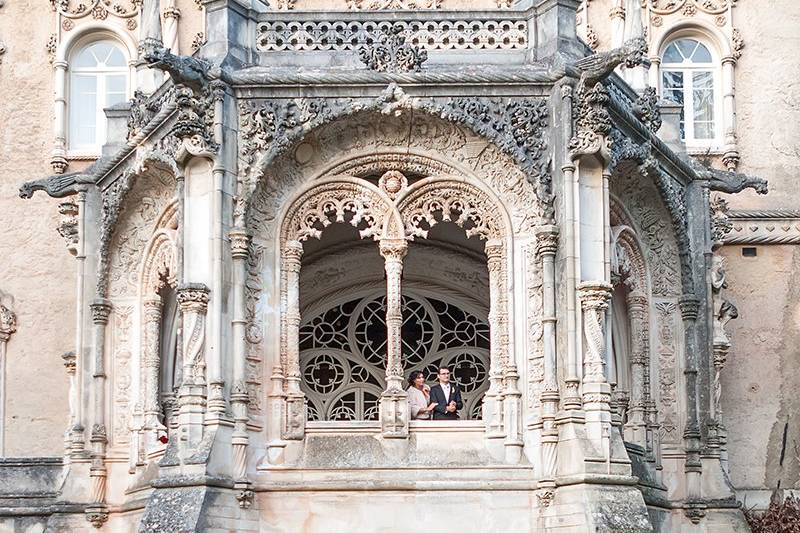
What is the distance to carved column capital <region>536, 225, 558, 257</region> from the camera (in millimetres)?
18734

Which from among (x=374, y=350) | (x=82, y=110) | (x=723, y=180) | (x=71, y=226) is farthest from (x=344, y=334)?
(x=82, y=110)

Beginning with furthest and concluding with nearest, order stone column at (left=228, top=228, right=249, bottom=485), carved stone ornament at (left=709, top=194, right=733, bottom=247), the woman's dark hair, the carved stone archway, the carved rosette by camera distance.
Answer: carved stone ornament at (left=709, top=194, right=733, bottom=247)
the woman's dark hair
the carved stone archway
stone column at (left=228, top=228, right=249, bottom=485)
the carved rosette

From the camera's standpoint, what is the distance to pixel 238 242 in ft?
Result: 62.0

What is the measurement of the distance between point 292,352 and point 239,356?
721 millimetres

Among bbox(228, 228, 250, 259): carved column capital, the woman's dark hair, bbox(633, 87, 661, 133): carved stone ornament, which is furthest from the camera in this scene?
the woman's dark hair

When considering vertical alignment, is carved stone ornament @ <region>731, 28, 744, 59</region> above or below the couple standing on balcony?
above

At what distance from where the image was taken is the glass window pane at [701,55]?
26034mm

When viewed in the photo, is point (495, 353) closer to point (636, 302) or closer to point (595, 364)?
point (595, 364)

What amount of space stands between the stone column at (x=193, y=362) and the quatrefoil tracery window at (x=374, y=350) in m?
4.76

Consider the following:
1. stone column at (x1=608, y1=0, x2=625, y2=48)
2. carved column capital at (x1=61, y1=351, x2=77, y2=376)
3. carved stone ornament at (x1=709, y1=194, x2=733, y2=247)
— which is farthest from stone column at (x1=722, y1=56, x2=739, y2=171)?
carved column capital at (x1=61, y1=351, x2=77, y2=376)

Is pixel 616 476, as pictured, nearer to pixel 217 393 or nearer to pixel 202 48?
pixel 217 393

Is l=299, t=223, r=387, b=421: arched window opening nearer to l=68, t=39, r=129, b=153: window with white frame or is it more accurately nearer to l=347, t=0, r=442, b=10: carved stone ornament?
l=347, t=0, r=442, b=10: carved stone ornament

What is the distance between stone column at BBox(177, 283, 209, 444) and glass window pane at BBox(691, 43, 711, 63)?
10.5 meters

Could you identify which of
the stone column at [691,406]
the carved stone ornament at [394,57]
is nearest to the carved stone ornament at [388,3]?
the carved stone ornament at [394,57]
